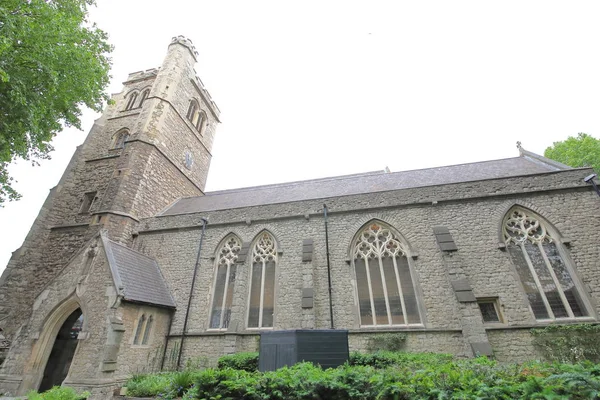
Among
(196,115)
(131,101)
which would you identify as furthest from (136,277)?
(131,101)

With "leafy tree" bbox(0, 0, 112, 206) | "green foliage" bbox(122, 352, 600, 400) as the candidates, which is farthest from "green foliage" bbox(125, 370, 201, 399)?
"leafy tree" bbox(0, 0, 112, 206)

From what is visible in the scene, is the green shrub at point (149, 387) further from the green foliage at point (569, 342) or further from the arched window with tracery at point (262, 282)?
the green foliage at point (569, 342)

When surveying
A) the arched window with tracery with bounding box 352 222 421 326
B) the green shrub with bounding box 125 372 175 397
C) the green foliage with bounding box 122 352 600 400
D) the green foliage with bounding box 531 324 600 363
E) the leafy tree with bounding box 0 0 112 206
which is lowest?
the green shrub with bounding box 125 372 175 397

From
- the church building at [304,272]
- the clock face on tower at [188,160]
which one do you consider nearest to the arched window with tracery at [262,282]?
the church building at [304,272]

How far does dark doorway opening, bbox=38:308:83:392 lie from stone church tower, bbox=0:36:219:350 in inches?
56.5

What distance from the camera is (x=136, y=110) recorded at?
20125 millimetres

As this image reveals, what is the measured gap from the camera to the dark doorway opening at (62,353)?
1005cm

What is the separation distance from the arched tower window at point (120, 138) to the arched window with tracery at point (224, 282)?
1144 centimetres

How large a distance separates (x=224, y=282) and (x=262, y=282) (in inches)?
73.7

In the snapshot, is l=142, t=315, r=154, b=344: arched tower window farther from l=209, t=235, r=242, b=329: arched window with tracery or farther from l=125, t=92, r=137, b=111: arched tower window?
l=125, t=92, r=137, b=111: arched tower window

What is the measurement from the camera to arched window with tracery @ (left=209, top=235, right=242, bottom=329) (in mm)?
11906

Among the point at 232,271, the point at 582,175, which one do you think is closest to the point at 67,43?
the point at 232,271

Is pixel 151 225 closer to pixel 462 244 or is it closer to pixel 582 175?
pixel 462 244

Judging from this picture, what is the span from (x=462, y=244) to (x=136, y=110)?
878 inches
